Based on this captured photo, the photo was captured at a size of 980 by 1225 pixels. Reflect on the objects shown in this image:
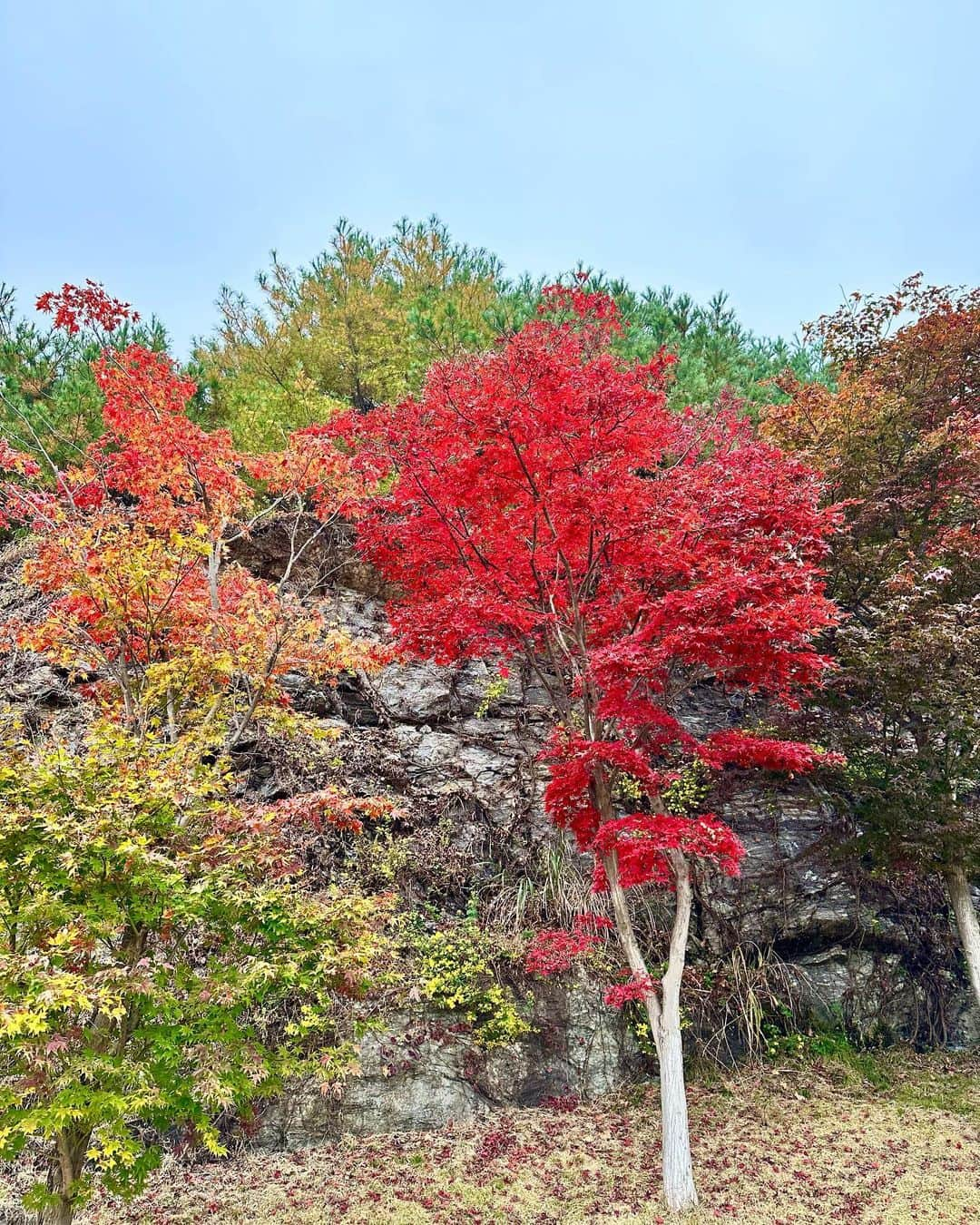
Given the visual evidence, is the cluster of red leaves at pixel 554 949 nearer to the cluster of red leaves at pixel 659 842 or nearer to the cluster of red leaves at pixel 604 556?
the cluster of red leaves at pixel 604 556

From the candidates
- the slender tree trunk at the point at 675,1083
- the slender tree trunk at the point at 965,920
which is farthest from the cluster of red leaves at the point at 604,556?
the slender tree trunk at the point at 965,920

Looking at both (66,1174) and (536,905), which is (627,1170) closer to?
(536,905)

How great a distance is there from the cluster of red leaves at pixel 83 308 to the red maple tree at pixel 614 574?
2253 millimetres

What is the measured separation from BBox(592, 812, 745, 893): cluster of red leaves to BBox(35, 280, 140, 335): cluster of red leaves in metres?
5.65

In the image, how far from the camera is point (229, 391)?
11727 millimetres

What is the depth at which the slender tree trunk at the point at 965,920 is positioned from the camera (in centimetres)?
752


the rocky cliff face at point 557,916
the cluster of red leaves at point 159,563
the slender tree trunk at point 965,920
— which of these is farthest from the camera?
the slender tree trunk at point 965,920

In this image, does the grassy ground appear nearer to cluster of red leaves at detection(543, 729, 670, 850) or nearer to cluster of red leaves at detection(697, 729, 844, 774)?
cluster of red leaves at detection(543, 729, 670, 850)

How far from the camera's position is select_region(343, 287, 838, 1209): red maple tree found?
18.3ft

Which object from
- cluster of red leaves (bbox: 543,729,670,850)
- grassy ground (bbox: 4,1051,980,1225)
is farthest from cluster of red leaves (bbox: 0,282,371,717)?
grassy ground (bbox: 4,1051,980,1225)

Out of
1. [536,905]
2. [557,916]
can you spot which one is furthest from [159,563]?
[557,916]

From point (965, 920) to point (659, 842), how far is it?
15.0 ft

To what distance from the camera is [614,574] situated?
683 centimetres

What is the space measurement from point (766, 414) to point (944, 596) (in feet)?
10.8
